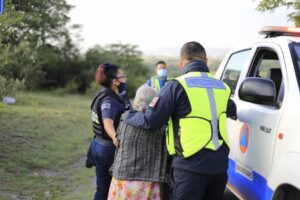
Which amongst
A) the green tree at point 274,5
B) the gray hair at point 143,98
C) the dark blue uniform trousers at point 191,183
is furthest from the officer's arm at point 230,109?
the green tree at point 274,5

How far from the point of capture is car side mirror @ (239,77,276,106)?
3.69 m

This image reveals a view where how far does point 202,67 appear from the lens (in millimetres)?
3789

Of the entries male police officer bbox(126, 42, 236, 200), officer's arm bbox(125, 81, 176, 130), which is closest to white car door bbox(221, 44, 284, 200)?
male police officer bbox(126, 42, 236, 200)

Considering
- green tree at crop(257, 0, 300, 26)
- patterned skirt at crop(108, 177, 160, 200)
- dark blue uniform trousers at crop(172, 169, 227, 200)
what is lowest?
patterned skirt at crop(108, 177, 160, 200)

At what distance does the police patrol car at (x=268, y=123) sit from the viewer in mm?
3373

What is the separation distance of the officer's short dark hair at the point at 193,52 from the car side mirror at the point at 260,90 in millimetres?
400

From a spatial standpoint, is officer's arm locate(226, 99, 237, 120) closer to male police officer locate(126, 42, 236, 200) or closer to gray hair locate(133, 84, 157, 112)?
male police officer locate(126, 42, 236, 200)

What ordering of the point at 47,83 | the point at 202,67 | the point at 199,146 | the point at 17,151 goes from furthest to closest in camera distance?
the point at 47,83 → the point at 17,151 → the point at 202,67 → the point at 199,146

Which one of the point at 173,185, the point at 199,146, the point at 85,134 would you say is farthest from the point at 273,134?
the point at 85,134

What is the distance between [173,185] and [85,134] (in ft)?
28.2

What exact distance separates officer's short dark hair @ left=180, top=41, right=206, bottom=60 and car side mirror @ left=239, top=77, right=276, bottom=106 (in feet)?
1.31

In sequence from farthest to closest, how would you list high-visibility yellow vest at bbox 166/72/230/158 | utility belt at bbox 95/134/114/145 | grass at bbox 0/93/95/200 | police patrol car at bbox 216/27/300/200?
grass at bbox 0/93/95/200 < utility belt at bbox 95/134/114/145 < high-visibility yellow vest at bbox 166/72/230/158 < police patrol car at bbox 216/27/300/200

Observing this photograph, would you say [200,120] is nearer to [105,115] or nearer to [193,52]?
[193,52]

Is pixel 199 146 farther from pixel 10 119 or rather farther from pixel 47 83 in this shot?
pixel 47 83
